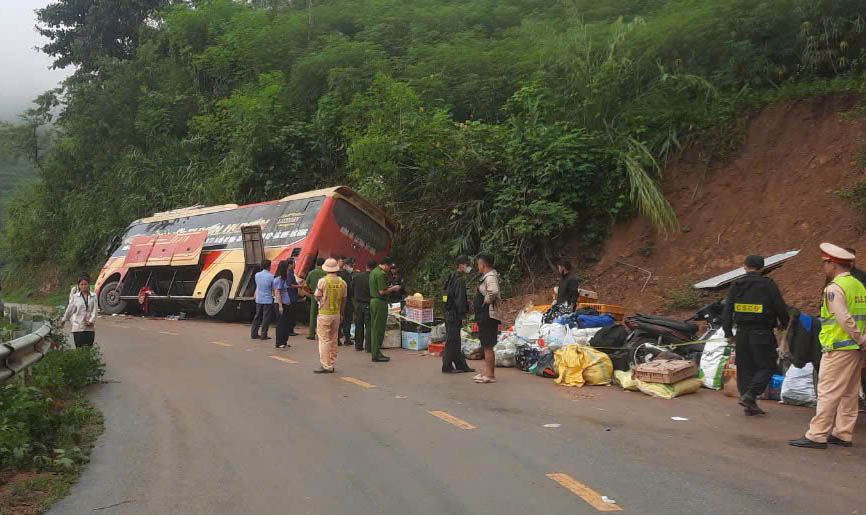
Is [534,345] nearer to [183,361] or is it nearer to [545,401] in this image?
[545,401]

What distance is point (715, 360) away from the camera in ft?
31.6

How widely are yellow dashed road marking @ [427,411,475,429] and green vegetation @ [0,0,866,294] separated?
31.0 ft

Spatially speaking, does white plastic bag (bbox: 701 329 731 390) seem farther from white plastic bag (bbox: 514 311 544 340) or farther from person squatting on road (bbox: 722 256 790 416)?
white plastic bag (bbox: 514 311 544 340)

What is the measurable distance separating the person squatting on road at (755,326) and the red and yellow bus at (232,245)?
12.0 meters

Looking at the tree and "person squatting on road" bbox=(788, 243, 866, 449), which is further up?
the tree

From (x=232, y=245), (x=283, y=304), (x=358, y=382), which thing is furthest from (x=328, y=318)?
(x=232, y=245)

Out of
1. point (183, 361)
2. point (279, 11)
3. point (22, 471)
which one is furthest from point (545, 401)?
point (279, 11)

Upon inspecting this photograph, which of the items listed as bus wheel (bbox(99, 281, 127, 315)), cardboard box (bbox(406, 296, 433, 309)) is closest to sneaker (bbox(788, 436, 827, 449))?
cardboard box (bbox(406, 296, 433, 309))

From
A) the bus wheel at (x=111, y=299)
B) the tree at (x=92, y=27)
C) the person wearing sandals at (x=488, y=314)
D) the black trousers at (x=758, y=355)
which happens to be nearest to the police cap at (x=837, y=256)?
the black trousers at (x=758, y=355)

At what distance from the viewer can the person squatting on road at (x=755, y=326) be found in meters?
7.81

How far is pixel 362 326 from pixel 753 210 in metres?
8.49

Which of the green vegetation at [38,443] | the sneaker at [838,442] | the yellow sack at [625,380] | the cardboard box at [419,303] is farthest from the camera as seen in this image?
the cardboard box at [419,303]

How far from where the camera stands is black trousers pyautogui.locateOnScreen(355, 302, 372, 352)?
1403cm

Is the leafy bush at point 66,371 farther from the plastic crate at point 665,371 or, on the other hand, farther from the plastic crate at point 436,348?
the plastic crate at point 665,371
